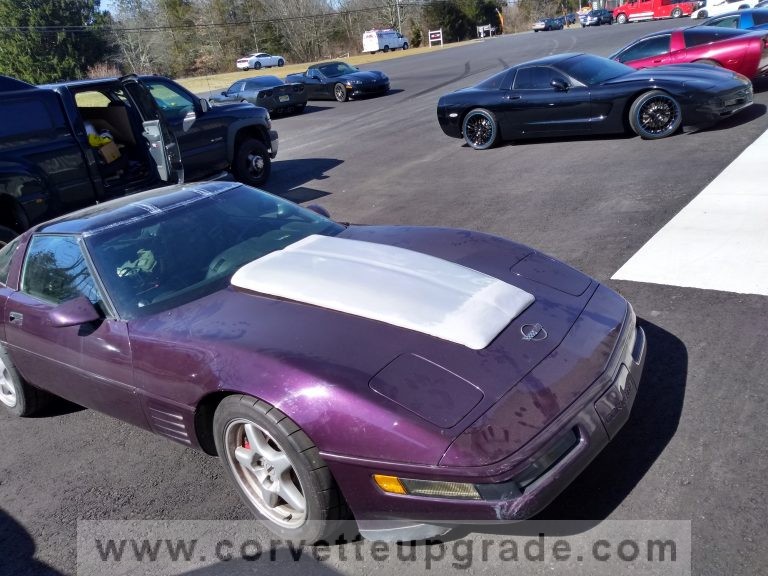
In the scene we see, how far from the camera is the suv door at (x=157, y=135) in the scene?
28.8 feet

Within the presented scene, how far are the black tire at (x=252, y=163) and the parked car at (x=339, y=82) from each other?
434 inches

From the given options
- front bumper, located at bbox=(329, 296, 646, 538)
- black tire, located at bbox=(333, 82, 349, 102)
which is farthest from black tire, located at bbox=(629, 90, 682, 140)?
black tire, located at bbox=(333, 82, 349, 102)

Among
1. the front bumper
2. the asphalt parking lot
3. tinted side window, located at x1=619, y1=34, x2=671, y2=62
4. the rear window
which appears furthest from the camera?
tinted side window, located at x1=619, y1=34, x2=671, y2=62

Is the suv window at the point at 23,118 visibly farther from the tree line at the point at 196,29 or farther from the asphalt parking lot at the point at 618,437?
the tree line at the point at 196,29

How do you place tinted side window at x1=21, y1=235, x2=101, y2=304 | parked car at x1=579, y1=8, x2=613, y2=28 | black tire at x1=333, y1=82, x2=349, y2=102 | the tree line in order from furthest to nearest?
the tree line
parked car at x1=579, y1=8, x2=613, y2=28
black tire at x1=333, y1=82, x2=349, y2=102
tinted side window at x1=21, y1=235, x2=101, y2=304

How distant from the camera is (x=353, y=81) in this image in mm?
21844

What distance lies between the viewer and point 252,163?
10.7 metres

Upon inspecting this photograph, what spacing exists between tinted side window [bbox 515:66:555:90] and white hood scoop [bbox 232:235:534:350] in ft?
24.6

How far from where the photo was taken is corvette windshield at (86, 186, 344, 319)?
3.55m

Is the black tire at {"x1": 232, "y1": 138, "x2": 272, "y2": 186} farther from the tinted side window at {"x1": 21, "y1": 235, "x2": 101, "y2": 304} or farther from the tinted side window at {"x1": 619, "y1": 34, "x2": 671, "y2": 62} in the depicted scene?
the tinted side window at {"x1": 619, "y1": 34, "x2": 671, "y2": 62}

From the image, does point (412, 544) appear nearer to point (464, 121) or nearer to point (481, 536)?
point (481, 536)

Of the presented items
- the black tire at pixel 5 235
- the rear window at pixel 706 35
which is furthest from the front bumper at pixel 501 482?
the rear window at pixel 706 35

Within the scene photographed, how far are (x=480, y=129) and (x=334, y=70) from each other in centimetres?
1321

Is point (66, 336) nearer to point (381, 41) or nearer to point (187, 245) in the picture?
point (187, 245)
